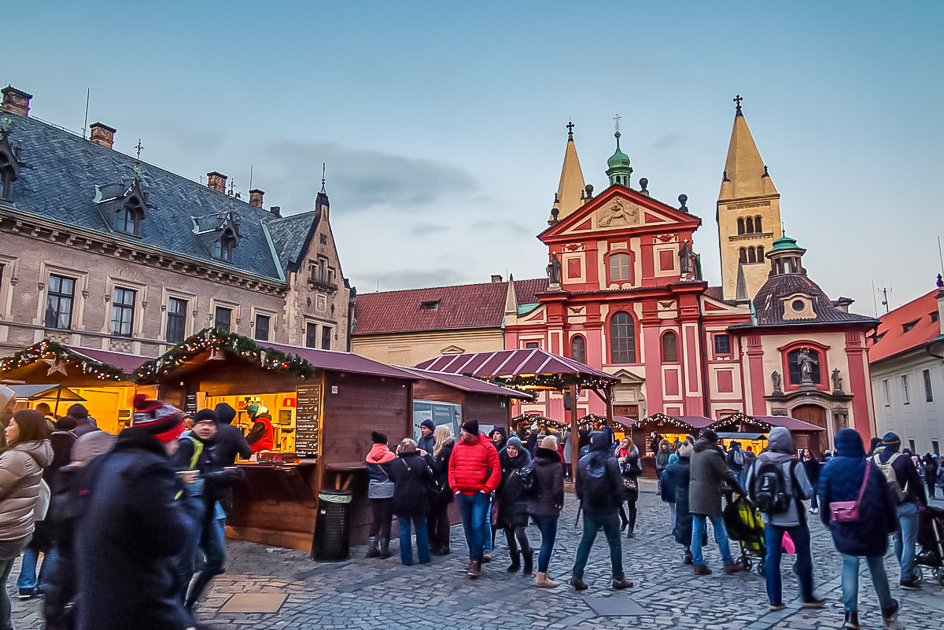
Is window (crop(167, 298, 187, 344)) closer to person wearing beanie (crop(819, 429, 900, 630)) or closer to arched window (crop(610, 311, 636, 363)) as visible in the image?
arched window (crop(610, 311, 636, 363))

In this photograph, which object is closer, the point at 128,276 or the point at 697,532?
the point at 697,532

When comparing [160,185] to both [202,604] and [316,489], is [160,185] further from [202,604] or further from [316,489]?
[202,604]

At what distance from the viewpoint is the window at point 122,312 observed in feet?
76.0

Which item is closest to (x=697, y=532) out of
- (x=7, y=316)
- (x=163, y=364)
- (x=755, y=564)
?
(x=755, y=564)

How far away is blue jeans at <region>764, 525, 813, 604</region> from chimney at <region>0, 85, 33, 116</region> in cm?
2836

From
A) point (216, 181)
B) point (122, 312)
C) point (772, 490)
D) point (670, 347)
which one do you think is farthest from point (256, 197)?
point (772, 490)

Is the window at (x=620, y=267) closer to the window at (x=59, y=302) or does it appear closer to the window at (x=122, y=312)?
the window at (x=122, y=312)

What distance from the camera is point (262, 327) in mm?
29219

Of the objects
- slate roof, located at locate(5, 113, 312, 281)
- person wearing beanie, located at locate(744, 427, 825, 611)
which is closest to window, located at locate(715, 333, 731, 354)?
slate roof, located at locate(5, 113, 312, 281)

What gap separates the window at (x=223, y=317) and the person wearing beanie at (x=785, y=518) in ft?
79.1

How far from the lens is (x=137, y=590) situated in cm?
292

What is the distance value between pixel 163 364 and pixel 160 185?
20.1 meters

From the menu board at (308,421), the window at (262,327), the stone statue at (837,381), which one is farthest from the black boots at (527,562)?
the stone statue at (837,381)

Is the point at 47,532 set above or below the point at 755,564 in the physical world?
above
